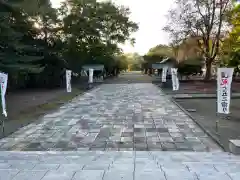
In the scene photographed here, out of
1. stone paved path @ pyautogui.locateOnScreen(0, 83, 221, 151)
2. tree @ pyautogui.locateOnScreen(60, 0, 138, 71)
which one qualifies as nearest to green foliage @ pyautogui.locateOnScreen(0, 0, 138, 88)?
tree @ pyautogui.locateOnScreen(60, 0, 138, 71)

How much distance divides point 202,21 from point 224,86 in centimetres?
2447

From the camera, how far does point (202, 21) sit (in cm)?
2964

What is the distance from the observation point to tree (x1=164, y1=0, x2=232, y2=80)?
96.0 ft

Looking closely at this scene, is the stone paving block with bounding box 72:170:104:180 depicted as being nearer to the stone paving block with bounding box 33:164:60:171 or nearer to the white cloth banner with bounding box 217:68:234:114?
the stone paving block with bounding box 33:164:60:171

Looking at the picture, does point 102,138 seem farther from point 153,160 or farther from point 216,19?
point 216,19

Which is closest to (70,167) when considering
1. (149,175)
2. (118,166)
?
(118,166)

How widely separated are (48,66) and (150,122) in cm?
1909

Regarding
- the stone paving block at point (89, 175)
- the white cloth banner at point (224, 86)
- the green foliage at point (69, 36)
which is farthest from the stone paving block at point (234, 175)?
the green foliage at point (69, 36)

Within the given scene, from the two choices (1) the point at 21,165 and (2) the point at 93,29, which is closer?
(1) the point at 21,165

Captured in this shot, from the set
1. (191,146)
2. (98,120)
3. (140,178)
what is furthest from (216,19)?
(140,178)

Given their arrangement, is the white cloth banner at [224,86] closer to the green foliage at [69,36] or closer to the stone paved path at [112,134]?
the stone paved path at [112,134]

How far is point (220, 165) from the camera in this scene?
414 cm

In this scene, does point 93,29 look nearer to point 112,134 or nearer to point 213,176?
point 112,134

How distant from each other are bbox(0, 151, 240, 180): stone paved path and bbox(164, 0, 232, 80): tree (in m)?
27.0
